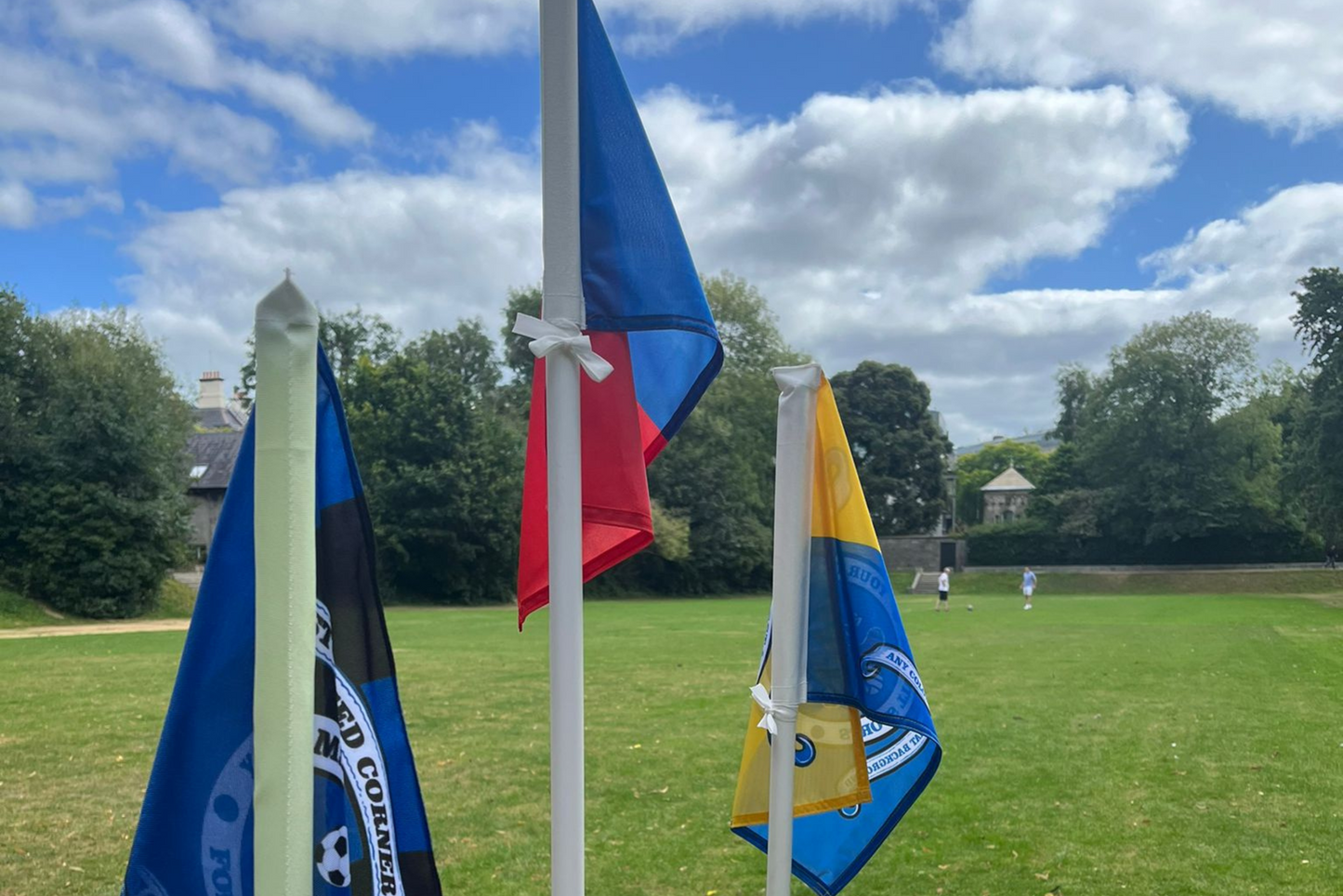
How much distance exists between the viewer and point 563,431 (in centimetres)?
261

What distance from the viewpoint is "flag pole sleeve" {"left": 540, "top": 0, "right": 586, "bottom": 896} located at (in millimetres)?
2607

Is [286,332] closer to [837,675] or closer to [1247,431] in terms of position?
[837,675]

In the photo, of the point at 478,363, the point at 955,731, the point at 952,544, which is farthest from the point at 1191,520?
the point at 955,731

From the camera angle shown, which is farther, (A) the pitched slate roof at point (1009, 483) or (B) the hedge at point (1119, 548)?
(A) the pitched slate roof at point (1009, 483)

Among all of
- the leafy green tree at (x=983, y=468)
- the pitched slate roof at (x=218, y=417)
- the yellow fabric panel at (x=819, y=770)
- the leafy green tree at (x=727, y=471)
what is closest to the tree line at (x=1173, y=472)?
the leafy green tree at (x=727, y=471)

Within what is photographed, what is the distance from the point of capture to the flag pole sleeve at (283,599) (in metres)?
2.23

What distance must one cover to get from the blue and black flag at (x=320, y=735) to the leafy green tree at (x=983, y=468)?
95.5 m

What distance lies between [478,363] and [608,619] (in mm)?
33270

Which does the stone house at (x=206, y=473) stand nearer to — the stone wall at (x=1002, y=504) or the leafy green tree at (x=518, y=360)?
the leafy green tree at (x=518, y=360)

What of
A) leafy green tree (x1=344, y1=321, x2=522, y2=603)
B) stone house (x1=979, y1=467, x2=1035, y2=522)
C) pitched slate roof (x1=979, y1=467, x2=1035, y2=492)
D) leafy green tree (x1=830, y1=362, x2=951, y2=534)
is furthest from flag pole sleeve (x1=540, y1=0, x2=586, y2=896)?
pitched slate roof (x1=979, y1=467, x2=1035, y2=492)

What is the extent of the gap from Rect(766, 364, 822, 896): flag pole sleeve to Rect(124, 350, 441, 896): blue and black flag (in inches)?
50.7

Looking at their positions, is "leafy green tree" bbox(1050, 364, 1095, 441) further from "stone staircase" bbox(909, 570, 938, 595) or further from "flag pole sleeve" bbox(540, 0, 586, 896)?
"flag pole sleeve" bbox(540, 0, 586, 896)

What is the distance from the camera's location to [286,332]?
2.25m

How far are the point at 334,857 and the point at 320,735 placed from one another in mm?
286
